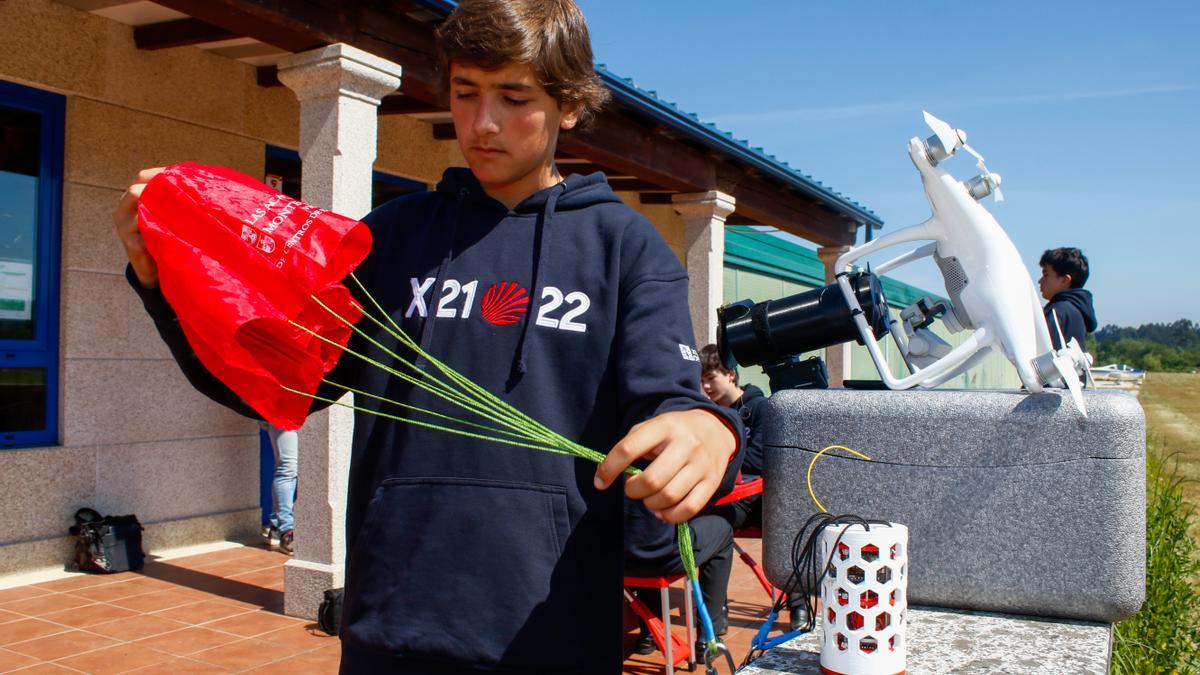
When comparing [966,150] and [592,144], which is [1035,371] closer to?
[966,150]

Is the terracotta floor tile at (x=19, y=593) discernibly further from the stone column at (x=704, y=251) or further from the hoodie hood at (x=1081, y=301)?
the hoodie hood at (x=1081, y=301)

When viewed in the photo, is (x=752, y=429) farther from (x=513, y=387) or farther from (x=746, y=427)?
(x=513, y=387)

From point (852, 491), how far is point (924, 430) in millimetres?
243

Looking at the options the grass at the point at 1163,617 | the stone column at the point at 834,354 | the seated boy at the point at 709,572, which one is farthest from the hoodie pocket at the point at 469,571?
the stone column at the point at 834,354

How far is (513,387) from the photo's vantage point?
1.42 metres

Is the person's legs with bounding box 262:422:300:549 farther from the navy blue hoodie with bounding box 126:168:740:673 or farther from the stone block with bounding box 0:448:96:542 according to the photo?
the navy blue hoodie with bounding box 126:168:740:673

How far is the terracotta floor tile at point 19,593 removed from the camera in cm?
529

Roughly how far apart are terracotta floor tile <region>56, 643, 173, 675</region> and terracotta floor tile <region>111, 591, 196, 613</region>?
667 mm

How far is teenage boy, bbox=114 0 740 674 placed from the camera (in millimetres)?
1378

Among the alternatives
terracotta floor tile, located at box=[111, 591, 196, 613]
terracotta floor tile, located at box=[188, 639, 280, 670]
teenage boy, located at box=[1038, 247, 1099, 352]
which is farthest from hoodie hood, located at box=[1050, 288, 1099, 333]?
terracotta floor tile, located at box=[111, 591, 196, 613]

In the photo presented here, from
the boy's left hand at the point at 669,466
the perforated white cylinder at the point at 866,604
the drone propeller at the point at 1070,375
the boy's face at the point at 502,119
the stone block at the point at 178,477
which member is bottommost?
the stone block at the point at 178,477

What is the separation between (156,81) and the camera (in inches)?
250

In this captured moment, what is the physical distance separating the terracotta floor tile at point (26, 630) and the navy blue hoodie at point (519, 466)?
405cm

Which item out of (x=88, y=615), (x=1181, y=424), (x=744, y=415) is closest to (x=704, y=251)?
(x=744, y=415)
